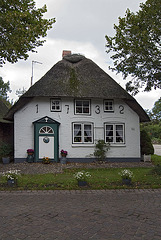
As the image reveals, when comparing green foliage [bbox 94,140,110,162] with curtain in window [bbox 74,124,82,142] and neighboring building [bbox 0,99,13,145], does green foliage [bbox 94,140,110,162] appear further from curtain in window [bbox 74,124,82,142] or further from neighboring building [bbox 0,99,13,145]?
neighboring building [bbox 0,99,13,145]

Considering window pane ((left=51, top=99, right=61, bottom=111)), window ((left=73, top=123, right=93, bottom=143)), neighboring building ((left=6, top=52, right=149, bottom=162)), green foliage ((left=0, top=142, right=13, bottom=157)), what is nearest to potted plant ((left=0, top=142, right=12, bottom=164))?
green foliage ((left=0, top=142, right=13, bottom=157))

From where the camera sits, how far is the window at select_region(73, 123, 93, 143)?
1686cm

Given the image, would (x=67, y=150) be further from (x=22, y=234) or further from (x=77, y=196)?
(x=22, y=234)

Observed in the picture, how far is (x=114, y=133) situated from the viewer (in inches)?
677

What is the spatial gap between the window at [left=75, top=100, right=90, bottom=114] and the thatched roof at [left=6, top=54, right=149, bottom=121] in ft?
3.16

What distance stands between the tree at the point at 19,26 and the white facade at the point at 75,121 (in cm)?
510

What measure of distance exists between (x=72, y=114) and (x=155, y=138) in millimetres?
38066

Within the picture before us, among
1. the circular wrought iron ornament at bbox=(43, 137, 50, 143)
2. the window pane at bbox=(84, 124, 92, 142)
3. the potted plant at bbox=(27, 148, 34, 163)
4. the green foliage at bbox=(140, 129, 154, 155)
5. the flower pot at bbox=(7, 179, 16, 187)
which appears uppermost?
the window pane at bbox=(84, 124, 92, 142)

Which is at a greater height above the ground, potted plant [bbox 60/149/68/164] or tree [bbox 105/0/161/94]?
tree [bbox 105/0/161/94]

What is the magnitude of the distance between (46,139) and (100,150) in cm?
385

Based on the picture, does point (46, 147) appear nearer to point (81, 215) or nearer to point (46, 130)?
point (46, 130)

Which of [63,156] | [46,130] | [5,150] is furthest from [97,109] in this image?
[5,150]

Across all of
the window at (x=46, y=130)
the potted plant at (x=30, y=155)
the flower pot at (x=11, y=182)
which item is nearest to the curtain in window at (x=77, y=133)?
the window at (x=46, y=130)

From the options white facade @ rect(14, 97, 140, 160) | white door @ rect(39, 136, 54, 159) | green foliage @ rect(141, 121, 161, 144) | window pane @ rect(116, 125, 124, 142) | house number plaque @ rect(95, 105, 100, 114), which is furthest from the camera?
green foliage @ rect(141, 121, 161, 144)
